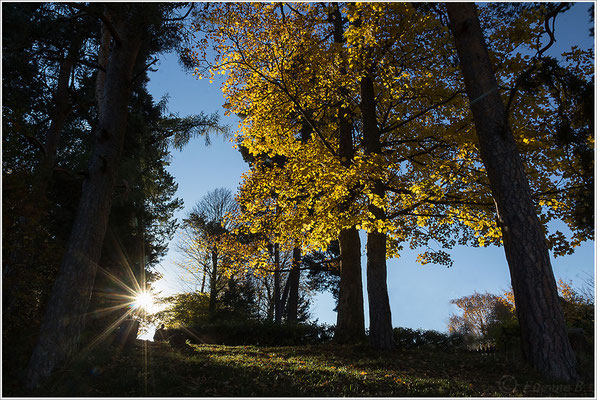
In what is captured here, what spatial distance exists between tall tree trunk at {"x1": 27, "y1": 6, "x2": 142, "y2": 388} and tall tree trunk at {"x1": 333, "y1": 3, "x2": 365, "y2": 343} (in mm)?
6006

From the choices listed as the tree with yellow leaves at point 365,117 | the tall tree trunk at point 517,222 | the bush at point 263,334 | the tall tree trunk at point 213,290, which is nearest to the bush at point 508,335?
the tree with yellow leaves at point 365,117

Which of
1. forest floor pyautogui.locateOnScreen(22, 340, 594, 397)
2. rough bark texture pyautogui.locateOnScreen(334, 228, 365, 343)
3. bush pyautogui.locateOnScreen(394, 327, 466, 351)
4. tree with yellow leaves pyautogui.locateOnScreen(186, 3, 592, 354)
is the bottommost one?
forest floor pyautogui.locateOnScreen(22, 340, 594, 397)

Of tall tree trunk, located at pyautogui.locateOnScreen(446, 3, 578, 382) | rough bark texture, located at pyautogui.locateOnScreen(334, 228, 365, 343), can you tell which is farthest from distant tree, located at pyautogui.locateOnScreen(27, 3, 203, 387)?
rough bark texture, located at pyautogui.locateOnScreen(334, 228, 365, 343)

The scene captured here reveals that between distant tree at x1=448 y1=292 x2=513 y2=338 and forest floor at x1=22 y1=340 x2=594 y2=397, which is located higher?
distant tree at x1=448 y1=292 x2=513 y2=338

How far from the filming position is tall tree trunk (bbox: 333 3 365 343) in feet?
36.8

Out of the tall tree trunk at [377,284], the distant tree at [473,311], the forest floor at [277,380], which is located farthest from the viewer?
the distant tree at [473,311]

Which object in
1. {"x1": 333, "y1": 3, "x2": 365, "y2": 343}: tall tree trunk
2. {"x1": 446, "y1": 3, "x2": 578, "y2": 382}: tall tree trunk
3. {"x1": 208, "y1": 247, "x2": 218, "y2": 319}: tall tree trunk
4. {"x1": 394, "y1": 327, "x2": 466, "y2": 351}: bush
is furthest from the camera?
{"x1": 208, "y1": 247, "x2": 218, "y2": 319}: tall tree trunk

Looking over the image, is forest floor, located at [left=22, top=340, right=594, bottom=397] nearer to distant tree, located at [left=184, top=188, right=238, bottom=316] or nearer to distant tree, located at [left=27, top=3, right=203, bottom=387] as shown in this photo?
distant tree, located at [left=27, top=3, right=203, bottom=387]

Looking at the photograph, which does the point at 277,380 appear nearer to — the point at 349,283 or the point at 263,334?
the point at 349,283

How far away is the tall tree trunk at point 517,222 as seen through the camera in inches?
216

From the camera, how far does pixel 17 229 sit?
6363 millimetres

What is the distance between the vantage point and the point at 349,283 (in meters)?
11.7

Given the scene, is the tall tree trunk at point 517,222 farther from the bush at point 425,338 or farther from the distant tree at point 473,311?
the distant tree at point 473,311

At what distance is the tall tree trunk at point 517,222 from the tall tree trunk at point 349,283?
454 cm
